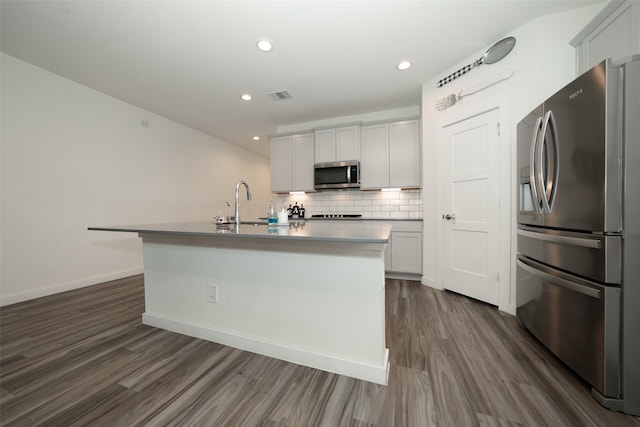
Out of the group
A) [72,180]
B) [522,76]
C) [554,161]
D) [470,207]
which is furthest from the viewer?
[72,180]

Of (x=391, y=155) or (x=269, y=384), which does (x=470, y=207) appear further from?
(x=269, y=384)

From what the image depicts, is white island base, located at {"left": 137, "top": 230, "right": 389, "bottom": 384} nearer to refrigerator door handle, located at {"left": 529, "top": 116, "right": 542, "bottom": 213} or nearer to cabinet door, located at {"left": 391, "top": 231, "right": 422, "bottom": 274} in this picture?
refrigerator door handle, located at {"left": 529, "top": 116, "right": 542, "bottom": 213}

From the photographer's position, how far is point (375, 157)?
3912 millimetres

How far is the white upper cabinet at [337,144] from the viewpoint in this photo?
400 cm

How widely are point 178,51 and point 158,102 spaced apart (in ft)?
5.20

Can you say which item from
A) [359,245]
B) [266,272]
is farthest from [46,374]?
[359,245]

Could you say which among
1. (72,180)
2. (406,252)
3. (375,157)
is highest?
(375,157)

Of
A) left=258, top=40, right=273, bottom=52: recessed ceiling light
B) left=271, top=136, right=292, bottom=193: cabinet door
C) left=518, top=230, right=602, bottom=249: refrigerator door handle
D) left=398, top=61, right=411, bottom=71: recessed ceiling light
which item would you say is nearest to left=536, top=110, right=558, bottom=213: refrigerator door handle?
left=518, top=230, right=602, bottom=249: refrigerator door handle

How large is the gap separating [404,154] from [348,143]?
93 centimetres

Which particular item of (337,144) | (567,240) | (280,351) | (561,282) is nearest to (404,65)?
(337,144)

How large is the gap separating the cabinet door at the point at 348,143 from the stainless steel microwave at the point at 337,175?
137 millimetres

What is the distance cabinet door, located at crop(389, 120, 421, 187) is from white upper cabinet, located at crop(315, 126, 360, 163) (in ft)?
1.89

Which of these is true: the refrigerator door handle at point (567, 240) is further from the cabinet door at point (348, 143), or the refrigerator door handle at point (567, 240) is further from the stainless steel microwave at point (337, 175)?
the cabinet door at point (348, 143)

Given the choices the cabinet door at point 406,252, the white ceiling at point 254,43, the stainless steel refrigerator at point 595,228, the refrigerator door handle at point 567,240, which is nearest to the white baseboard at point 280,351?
the stainless steel refrigerator at point 595,228
